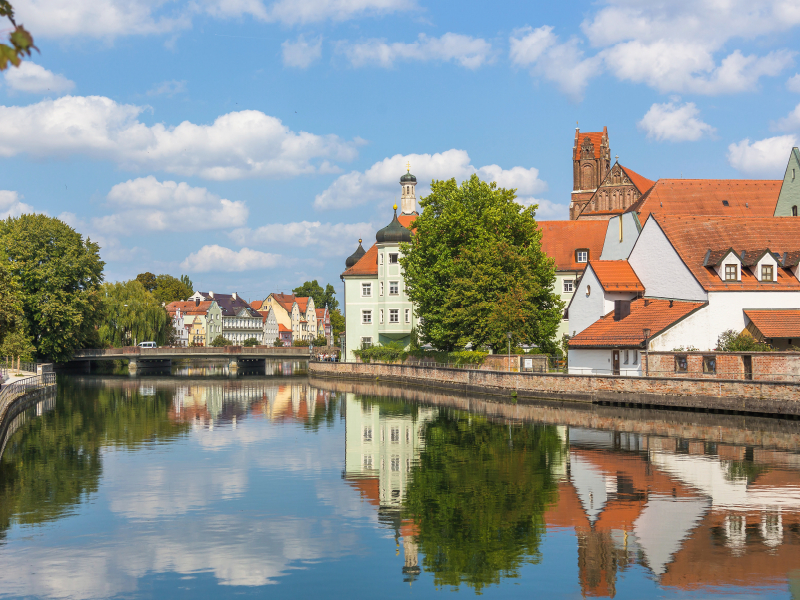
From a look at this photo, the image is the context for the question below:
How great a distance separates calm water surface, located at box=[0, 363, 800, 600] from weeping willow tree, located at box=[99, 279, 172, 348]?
232ft

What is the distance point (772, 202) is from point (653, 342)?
36.2 m

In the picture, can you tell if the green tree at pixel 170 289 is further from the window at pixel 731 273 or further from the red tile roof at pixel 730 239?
the window at pixel 731 273

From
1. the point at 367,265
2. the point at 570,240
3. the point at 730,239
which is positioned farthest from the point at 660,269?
the point at 367,265

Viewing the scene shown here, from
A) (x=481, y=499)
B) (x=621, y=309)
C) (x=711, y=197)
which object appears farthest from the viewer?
(x=711, y=197)

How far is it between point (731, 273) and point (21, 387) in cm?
3783

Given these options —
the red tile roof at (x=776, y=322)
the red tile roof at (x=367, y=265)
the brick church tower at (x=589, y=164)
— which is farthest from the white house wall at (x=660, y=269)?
the brick church tower at (x=589, y=164)

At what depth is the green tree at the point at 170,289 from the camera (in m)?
162

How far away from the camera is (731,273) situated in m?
44.1

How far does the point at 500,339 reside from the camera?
177 feet

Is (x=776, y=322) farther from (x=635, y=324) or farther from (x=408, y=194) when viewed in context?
(x=408, y=194)

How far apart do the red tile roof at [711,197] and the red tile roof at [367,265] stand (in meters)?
23.8

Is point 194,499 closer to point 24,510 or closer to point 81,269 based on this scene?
point 24,510

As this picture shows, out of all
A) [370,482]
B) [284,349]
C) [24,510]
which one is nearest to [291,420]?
[370,482]

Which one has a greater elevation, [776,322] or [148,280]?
[148,280]
